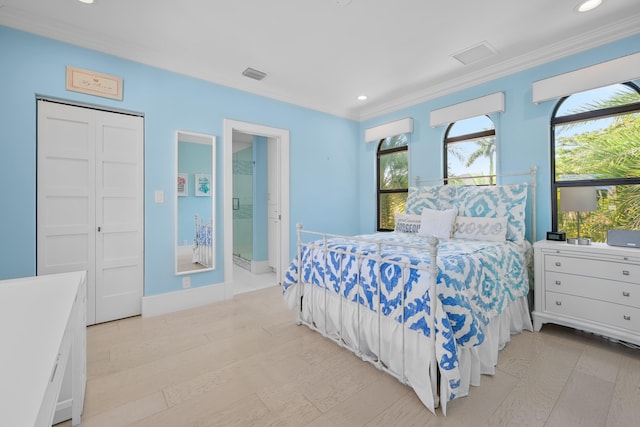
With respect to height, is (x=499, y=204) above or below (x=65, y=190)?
below

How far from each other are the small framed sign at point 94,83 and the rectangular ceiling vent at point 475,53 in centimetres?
331

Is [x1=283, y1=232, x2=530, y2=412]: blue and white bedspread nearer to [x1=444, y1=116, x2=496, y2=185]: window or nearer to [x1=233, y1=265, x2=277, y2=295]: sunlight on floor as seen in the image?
[x1=444, y1=116, x2=496, y2=185]: window

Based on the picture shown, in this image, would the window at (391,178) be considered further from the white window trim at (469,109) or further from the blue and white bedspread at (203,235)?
the blue and white bedspread at (203,235)

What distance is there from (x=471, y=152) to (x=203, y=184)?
10.7 ft

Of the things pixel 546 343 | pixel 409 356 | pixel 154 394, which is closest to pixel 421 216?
pixel 546 343

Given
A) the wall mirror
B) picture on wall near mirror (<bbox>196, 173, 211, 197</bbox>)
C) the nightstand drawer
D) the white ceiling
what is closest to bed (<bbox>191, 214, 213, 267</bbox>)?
the wall mirror

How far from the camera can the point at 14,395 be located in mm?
604

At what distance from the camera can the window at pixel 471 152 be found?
3395 mm

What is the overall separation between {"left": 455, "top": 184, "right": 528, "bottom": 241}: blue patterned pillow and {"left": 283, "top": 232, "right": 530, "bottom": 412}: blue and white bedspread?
202mm

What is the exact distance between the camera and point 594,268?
2.23 m

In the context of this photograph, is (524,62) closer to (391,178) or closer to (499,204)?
(499,204)

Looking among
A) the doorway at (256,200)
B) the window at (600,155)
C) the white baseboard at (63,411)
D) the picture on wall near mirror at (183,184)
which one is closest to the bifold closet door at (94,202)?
the picture on wall near mirror at (183,184)

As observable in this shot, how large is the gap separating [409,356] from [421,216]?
75.0 inches

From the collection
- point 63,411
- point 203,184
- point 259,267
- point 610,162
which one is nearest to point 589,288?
point 610,162
